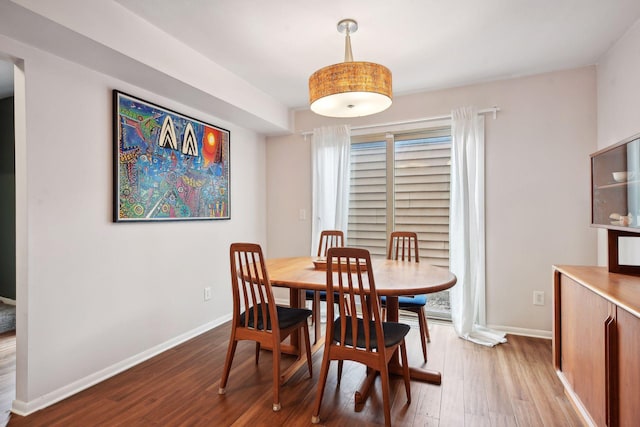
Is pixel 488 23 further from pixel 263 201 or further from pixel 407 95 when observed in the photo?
pixel 263 201

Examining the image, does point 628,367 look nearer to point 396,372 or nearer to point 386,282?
point 386,282

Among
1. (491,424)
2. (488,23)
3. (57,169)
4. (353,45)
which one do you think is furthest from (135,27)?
(491,424)

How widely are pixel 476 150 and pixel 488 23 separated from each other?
119cm

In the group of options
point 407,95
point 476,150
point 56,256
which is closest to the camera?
point 56,256

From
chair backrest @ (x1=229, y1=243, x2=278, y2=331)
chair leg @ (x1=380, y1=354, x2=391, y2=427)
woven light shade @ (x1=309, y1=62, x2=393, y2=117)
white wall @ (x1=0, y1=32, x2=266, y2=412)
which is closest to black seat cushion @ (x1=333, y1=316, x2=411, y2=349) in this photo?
chair leg @ (x1=380, y1=354, x2=391, y2=427)

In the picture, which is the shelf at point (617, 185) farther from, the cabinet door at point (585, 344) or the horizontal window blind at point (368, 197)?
Result: the horizontal window blind at point (368, 197)

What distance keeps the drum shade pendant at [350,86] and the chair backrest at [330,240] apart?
4.42 feet

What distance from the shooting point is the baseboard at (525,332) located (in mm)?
2989

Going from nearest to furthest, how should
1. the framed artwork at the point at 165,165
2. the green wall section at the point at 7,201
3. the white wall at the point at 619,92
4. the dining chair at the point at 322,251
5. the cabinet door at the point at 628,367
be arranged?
the cabinet door at the point at 628,367 < the white wall at the point at 619,92 < the framed artwork at the point at 165,165 < the dining chair at the point at 322,251 < the green wall section at the point at 7,201

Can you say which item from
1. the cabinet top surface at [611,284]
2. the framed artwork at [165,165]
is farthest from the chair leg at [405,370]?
the framed artwork at [165,165]

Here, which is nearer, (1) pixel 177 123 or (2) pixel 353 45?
(2) pixel 353 45

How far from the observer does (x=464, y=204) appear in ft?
10.4

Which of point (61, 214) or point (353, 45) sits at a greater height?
point (353, 45)

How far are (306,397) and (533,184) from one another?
262 centimetres
